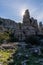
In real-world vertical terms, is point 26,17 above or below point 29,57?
above

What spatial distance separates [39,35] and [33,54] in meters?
19.5

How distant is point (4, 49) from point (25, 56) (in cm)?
1197

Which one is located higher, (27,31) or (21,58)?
(27,31)

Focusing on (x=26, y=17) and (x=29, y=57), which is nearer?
(x=29, y=57)

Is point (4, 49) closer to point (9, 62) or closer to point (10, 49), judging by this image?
point (10, 49)

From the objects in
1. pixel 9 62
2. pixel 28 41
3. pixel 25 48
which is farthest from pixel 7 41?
pixel 9 62

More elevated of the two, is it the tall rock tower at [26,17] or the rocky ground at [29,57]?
the tall rock tower at [26,17]

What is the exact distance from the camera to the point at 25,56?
140ft

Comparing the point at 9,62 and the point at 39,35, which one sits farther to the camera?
the point at 39,35

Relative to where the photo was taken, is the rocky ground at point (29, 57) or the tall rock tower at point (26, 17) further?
the tall rock tower at point (26, 17)

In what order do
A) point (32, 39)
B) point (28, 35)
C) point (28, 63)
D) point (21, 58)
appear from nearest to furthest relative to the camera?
1. point (28, 63)
2. point (21, 58)
3. point (32, 39)
4. point (28, 35)

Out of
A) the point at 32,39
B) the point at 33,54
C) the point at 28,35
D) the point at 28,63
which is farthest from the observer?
the point at 28,35

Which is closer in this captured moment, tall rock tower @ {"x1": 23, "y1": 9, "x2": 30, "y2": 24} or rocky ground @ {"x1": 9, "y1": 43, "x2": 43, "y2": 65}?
rocky ground @ {"x1": 9, "y1": 43, "x2": 43, "y2": 65}

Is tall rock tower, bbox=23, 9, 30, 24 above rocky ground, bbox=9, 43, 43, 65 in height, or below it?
above
